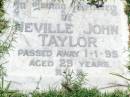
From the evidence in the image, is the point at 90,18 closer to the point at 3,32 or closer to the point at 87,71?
the point at 87,71

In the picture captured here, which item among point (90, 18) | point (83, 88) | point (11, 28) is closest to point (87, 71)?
point (83, 88)

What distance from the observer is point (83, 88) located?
27.4ft

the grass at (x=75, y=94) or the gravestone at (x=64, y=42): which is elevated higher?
the gravestone at (x=64, y=42)

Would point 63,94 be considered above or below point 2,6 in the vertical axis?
below

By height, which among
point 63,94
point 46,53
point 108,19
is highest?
point 108,19

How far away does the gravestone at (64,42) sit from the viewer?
844cm

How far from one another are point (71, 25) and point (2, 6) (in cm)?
115

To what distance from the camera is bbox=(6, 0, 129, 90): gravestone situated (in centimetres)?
844

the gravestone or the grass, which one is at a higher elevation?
the gravestone

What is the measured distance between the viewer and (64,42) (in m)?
8.55

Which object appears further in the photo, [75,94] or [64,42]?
[64,42]

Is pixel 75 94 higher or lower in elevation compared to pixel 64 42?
lower

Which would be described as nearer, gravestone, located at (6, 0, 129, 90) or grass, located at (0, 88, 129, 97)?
grass, located at (0, 88, 129, 97)

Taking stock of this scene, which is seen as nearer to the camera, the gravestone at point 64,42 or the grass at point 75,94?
the grass at point 75,94
